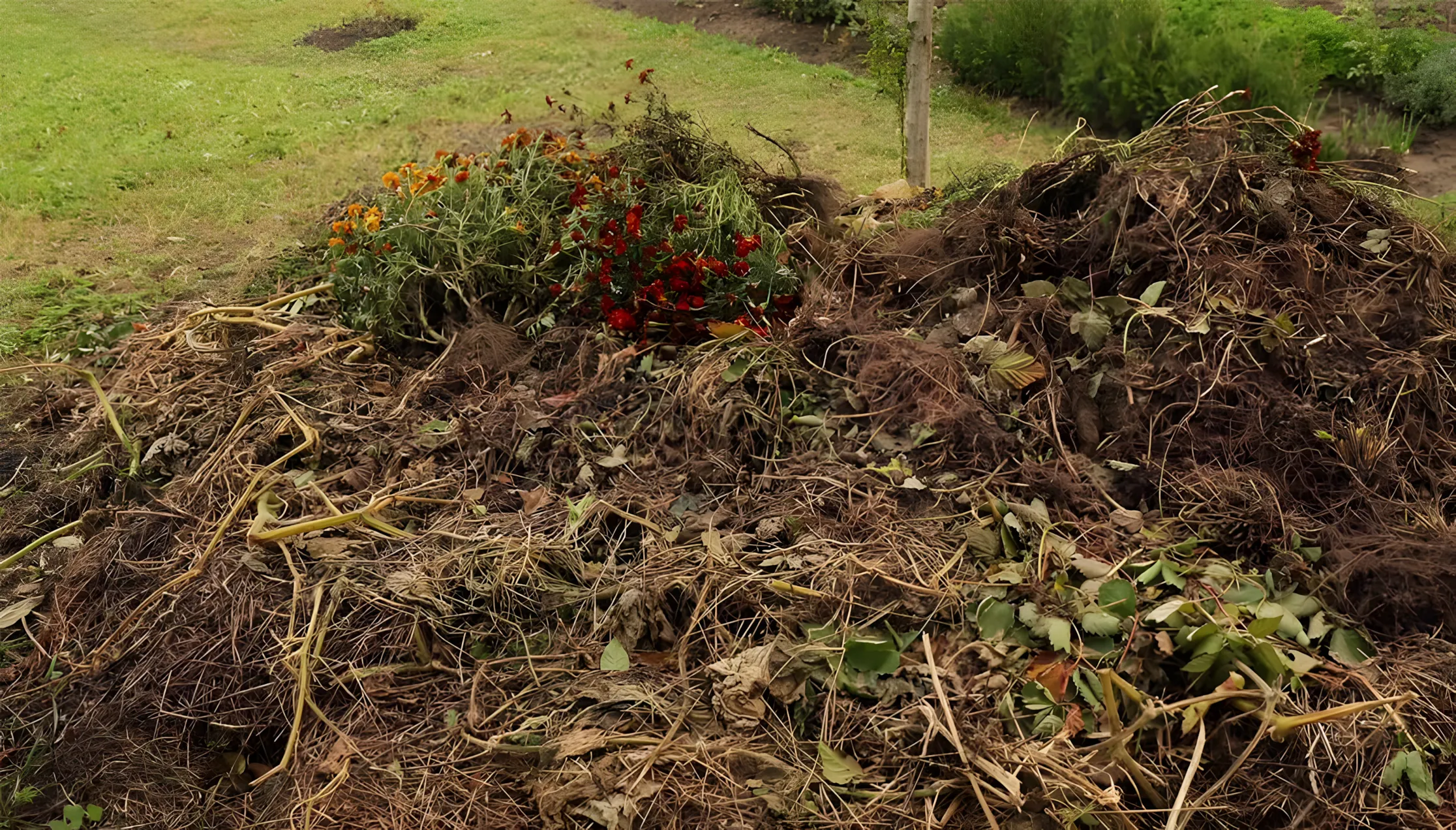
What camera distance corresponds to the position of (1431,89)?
604 centimetres

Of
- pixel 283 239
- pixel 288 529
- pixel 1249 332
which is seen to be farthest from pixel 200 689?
pixel 283 239

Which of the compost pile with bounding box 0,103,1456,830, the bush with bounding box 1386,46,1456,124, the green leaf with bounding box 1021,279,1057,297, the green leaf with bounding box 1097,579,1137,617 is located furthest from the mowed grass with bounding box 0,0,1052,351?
the green leaf with bounding box 1097,579,1137,617

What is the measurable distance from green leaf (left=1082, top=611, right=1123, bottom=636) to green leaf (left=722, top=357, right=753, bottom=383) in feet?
4.40

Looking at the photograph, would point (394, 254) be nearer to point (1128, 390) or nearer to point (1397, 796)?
point (1128, 390)

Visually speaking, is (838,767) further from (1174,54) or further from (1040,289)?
(1174,54)

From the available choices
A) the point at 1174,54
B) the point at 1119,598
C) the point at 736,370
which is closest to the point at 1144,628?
the point at 1119,598

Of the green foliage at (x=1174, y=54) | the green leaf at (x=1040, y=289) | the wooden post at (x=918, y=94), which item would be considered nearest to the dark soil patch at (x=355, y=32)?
the green foliage at (x=1174, y=54)

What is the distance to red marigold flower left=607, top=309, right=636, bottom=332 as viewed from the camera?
375cm

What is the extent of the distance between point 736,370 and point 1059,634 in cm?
138

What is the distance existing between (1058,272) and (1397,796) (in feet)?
6.00

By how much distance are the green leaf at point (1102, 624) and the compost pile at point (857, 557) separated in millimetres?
11

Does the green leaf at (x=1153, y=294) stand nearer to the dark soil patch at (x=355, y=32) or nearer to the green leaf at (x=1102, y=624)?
the green leaf at (x=1102, y=624)

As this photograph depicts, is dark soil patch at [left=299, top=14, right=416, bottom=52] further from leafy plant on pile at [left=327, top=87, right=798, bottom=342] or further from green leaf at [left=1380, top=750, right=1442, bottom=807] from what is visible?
green leaf at [left=1380, top=750, right=1442, bottom=807]

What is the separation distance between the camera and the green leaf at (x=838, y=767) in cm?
218
